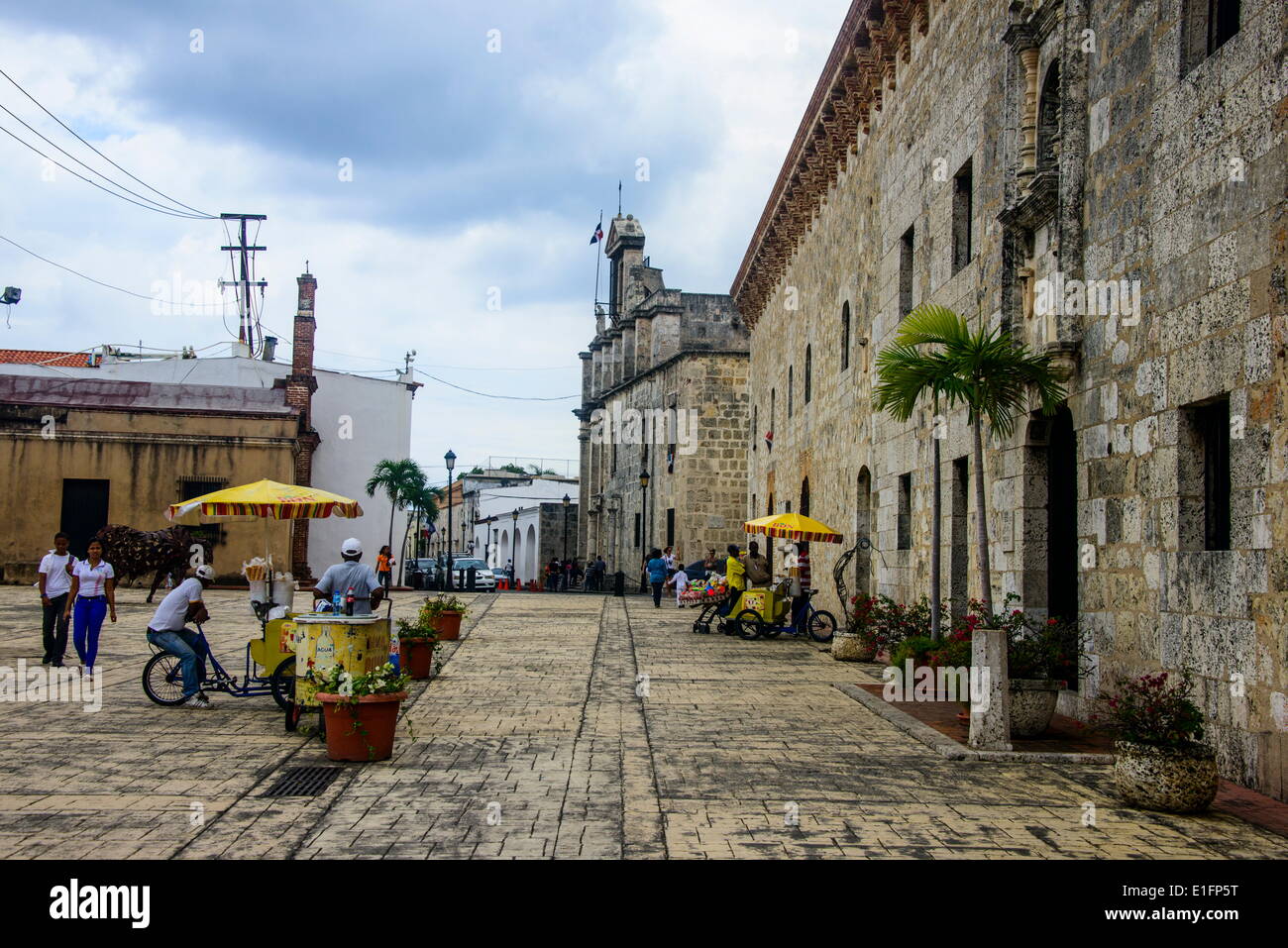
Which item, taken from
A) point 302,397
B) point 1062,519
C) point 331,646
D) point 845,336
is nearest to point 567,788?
point 331,646

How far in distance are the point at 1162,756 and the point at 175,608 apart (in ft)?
27.1

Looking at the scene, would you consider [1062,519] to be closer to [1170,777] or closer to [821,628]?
[1170,777]

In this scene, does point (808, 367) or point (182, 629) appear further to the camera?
point (808, 367)

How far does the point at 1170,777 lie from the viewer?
7184mm

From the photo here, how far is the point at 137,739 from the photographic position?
943 cm

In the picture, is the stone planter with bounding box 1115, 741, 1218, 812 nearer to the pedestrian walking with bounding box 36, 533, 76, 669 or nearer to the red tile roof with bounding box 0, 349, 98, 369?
the pedestrian walking with bounding box 36, 533, 76, 669

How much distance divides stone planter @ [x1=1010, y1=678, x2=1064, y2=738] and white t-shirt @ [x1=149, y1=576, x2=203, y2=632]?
23.5 ft

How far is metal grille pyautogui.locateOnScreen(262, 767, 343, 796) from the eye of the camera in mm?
7590

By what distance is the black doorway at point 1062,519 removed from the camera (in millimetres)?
11547

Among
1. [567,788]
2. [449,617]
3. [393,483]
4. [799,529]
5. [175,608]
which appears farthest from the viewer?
[393,483]

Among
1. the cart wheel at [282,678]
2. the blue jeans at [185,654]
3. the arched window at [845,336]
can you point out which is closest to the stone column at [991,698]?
the cart wheel at [282,678]

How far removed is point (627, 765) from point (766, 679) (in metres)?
5.89
